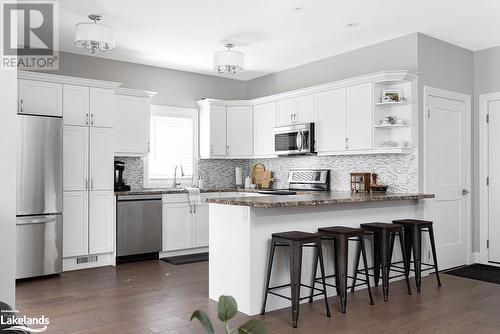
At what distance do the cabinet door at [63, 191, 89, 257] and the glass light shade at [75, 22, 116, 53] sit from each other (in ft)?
6.10

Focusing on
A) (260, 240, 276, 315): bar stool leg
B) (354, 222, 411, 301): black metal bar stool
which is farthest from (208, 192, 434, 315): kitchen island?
(354, 222, 411, 301): black metal bar stool

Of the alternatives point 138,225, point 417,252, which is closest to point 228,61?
point 138,225

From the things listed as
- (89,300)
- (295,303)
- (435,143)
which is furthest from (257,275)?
(435,143)

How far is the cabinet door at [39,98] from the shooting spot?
4844 mm

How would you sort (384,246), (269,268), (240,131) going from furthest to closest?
1. (240,131)
2. (384,246)
3. (269,268)

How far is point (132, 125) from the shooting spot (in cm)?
590

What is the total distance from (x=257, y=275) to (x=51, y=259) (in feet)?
8.45

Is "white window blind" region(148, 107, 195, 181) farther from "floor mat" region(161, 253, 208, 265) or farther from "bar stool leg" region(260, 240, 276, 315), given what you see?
"bar stool leg" region(260, 240, 276, 315)

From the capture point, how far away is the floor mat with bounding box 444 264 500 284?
15.6ft

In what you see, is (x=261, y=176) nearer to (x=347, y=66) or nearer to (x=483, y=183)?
(x=347, y=66)

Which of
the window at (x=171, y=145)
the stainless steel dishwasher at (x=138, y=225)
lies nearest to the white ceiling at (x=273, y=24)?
the window at (x=171, y=145)

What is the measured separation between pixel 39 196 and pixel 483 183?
5399 mm

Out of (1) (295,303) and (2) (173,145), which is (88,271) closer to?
(2) (173,145)

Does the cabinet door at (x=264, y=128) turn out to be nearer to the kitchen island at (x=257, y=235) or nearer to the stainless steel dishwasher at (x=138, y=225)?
the stainless steel dishwasher at (x=138, y=225)
